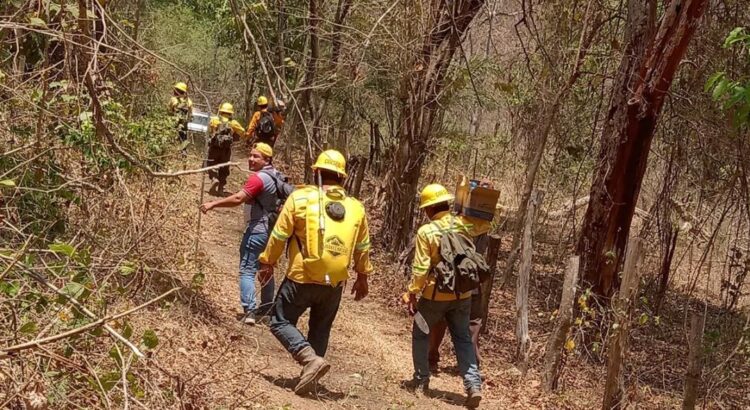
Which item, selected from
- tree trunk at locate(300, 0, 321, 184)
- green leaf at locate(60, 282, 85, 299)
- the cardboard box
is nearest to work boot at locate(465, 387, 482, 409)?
the cardboard box

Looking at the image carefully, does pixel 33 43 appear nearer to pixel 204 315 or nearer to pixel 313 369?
pixel 204 315

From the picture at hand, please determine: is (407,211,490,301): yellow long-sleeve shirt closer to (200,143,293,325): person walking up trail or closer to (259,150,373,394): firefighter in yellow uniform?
(259,150,373,394): firefighter in yellow uniform

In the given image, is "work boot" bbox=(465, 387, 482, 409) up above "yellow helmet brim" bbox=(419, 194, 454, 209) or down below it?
below

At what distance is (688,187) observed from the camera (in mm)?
13359

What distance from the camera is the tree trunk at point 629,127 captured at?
840cm

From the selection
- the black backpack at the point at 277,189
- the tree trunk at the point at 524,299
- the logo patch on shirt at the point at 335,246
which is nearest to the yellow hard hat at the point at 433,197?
the logo patch on shirt at the point at 335,246

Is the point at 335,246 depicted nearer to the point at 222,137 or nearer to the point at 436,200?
the point at 436,200

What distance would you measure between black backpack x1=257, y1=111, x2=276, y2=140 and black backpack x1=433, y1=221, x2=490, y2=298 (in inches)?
280

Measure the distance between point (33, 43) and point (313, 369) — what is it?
590cm

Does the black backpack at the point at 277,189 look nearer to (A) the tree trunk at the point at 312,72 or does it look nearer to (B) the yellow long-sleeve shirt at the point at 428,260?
(B) the yellow long-sleeve shirt at the point at 428,260

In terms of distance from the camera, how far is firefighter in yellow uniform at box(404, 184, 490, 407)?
6531mm

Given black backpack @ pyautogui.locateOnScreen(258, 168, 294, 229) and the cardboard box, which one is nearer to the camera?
the cardboard box

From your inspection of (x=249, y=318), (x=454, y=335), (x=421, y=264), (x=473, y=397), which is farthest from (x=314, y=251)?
(x=249, y=318)

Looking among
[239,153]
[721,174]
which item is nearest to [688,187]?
[721,174]
